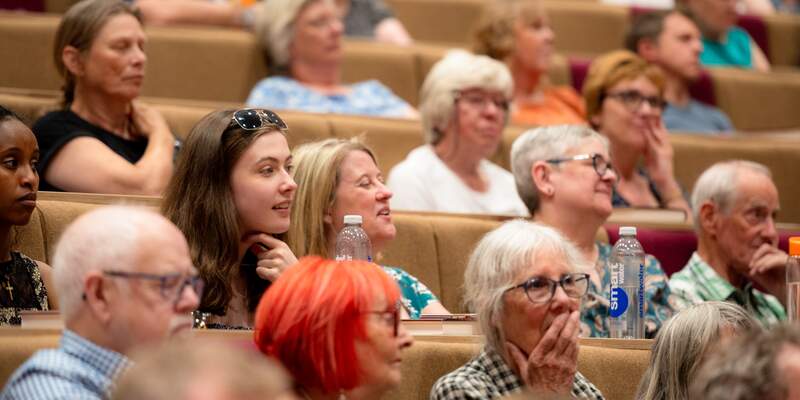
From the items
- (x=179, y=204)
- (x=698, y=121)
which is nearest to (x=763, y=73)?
(x=698, y=121)

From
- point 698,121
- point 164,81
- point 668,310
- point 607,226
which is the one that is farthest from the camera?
point 698,121

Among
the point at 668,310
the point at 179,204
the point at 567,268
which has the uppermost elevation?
the point at 179,204

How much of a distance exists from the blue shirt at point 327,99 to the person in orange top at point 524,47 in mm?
371

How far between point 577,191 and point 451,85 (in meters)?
0.74

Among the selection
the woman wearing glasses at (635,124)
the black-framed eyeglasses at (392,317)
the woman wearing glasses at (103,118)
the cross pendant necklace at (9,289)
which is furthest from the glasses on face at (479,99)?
the black-framed eyeglasses at (392,317)

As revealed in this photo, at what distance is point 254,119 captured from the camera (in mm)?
2672

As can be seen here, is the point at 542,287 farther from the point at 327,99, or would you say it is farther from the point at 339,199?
the point at 327,99

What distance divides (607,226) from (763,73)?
1855 millimetres

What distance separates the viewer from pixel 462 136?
12.6 feet

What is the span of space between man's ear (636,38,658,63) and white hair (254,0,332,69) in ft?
4.13

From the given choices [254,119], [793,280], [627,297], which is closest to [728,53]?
[793,280]

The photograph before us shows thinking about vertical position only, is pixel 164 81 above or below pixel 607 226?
above

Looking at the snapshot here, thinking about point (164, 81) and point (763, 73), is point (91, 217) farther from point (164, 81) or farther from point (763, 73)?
point (763, 73)

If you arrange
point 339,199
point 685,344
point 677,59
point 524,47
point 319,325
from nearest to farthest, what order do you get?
point 319,325
point 685,344
point 339,199
point 524,47
point 677,59
